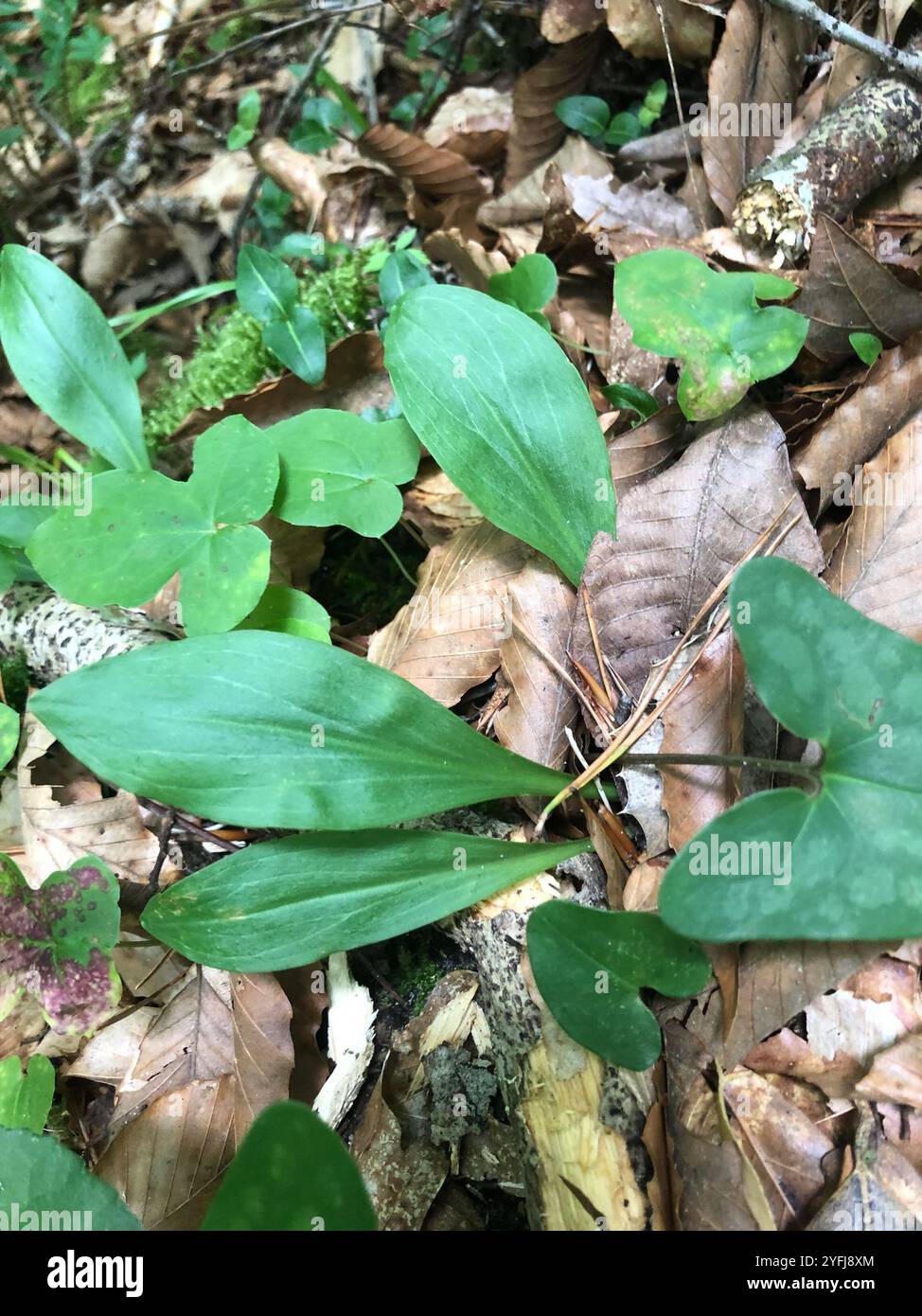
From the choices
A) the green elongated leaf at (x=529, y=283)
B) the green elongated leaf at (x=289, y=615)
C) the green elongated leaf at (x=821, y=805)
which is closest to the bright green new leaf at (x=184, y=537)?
the green elongated leaf at (x=289, y=615)

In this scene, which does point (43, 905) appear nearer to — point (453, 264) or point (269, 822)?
point (269, 822)

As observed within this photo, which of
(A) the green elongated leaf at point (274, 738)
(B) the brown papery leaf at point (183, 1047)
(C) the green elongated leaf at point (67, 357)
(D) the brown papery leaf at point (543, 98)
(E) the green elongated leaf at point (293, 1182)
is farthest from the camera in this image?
(D) the brown papery leaf at point (543, 98)

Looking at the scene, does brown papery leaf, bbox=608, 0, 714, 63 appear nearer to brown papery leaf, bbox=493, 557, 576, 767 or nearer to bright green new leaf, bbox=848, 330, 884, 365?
bright green new leaf, bbox=848, 330, 884, 365

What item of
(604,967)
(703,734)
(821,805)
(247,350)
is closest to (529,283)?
(247,350)

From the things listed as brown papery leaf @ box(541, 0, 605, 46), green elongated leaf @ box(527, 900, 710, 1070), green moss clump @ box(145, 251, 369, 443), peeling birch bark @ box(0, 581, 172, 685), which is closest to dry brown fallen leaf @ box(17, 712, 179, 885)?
peeling birch bark @ box(0, 581, 172, 685)

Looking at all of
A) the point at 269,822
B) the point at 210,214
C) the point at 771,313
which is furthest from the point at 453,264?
the point at 269,822

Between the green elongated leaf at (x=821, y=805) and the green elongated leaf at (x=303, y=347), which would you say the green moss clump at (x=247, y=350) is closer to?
the green elongated leaf at (x=303, y=347)

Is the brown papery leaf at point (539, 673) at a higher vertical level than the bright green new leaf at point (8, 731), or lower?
higher
